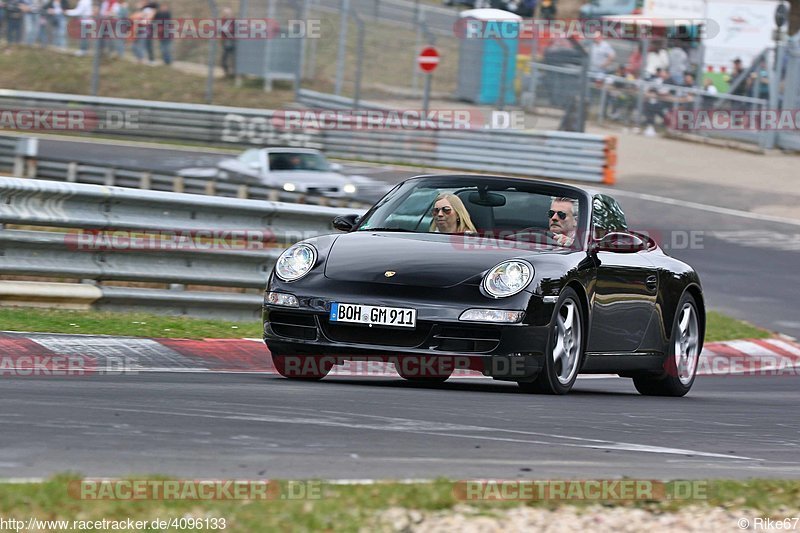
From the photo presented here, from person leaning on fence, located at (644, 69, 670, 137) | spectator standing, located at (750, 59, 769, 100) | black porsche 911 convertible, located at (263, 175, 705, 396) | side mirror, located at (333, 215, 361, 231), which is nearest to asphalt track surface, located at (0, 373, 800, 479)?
black porsche 911 convertible, located at (263, 175, 705, 396)

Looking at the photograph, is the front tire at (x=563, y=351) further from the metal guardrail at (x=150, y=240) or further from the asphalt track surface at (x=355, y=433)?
the metal guardrail at (x=150, y=240)

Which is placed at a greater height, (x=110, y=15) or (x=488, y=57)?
(x=110, y=15)

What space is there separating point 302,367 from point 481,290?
49.9 inches

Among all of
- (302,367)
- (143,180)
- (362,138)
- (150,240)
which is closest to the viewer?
(302,367)

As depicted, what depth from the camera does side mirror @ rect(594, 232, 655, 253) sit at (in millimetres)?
8820

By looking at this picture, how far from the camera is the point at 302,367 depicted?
857 centimetres

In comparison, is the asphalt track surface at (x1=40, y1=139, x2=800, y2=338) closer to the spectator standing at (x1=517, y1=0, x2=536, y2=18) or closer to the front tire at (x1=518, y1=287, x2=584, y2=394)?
the front tire at (x1=518, y1=287, x2=584, y2=394)

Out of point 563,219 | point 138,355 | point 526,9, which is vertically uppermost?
point 526,9

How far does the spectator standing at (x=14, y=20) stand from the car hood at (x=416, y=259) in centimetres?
2698

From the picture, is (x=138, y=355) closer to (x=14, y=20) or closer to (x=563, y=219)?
(x=563, y=219)

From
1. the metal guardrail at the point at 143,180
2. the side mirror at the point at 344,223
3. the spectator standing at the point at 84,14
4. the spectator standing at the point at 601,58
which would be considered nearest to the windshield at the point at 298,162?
the metal guardrail at the point at 143,180


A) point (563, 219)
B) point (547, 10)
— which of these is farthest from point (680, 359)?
point (547, 10)

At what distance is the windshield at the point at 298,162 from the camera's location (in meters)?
25.2

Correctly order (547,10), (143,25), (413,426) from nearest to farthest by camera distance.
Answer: (413,426)
(143,25)
(547,10)
